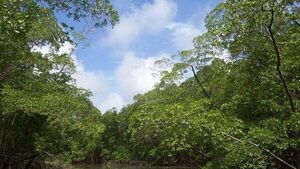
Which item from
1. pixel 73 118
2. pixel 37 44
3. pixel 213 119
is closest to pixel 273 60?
pixel 213 119

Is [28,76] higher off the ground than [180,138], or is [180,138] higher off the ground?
[28,76]

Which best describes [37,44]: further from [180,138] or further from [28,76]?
[180,138]

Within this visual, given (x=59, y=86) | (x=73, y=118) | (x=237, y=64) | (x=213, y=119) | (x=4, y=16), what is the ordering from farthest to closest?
1. (x=59, y=86)
2. (x=73, y=118)
3. (x=237, y=64)
4. (x=213, y=119)
5. (x=4, y=16)

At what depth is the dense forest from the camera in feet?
37.0

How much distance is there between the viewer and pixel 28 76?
17875 millimetres

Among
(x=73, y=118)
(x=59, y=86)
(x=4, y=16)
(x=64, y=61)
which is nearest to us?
(x=4, y=16)

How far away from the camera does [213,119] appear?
1448 cm

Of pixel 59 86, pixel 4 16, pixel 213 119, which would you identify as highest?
pixel 59 86

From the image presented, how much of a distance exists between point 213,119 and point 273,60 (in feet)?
9.65

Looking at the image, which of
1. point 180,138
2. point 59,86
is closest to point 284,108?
point 180,138

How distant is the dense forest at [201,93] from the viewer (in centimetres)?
1127

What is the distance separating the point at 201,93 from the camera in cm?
2533

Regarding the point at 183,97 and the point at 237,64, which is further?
the point at 183,97

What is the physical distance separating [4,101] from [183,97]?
12.7m
